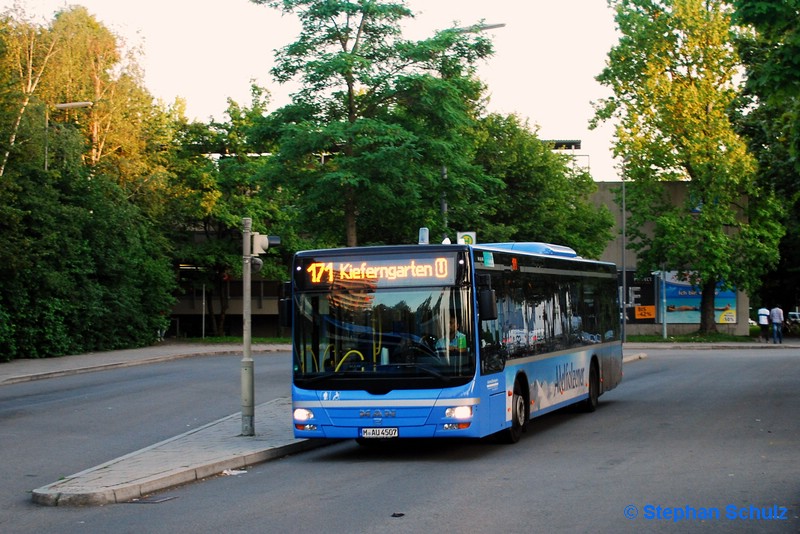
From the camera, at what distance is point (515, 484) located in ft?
36.1

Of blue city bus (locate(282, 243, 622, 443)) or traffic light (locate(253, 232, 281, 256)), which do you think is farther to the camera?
traffic light (locate(253, 232, 281, 256))

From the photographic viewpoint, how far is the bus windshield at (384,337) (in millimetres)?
13203

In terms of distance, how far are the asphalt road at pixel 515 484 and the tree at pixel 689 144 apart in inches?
1331

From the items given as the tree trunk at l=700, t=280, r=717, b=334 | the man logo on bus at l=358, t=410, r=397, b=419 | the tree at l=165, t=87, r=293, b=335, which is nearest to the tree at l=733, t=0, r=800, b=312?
the tree trunk at l=700, t=280, r=717, b=334

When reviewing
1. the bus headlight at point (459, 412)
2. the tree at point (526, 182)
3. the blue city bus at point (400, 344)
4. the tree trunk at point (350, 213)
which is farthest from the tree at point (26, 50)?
the bus headlight at point (459, 412)

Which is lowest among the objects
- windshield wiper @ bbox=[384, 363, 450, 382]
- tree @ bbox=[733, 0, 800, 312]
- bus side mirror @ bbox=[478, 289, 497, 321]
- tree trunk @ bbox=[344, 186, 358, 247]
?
windshield wiper @ bbox=[384, 363, 450, 382]

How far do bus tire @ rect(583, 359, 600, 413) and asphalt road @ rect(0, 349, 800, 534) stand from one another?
0.88 feet

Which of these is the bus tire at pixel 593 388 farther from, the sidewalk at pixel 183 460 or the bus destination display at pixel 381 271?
the bus destination display at pixel 381 271

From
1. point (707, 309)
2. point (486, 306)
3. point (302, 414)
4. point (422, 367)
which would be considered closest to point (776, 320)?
point (707, 309)

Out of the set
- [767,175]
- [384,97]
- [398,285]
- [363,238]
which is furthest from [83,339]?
[398,285]

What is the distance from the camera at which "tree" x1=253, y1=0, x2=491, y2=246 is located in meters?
22.9

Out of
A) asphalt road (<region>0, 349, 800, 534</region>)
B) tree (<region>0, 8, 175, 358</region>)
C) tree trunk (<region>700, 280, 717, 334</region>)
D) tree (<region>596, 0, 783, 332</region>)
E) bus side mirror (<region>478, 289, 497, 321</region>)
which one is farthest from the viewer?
tree trunk (<region>700, 280, 717, 334</region>)

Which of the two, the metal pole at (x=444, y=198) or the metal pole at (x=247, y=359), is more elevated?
the metal pole at (x=444, y=198)

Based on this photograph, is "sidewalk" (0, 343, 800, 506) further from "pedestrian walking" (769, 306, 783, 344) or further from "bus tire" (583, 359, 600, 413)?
"pedestrian walking" (769, 306, 783, 344)
